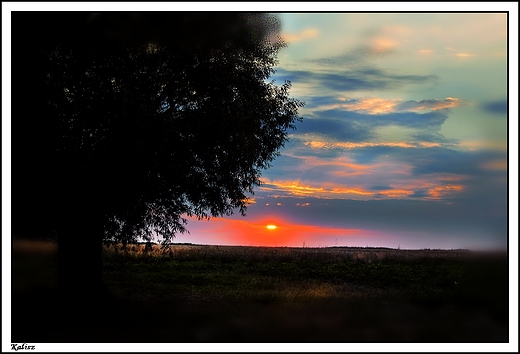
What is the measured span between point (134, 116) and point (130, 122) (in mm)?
177

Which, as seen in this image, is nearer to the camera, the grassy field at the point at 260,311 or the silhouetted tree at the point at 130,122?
the grassy field at the point at 260,311

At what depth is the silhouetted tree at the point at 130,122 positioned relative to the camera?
12.8 m

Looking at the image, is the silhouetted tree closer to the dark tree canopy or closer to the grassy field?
the dark tree canopy

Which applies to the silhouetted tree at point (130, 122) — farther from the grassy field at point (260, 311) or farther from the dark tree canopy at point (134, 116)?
the grassy field at point (260, 311)

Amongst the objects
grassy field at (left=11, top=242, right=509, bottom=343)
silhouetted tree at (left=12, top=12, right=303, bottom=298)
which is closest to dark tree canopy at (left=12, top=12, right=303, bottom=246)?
silhouetted tree at (left=12, top=12, right=303, bottom=298)

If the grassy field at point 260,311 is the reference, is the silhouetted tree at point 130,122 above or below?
above

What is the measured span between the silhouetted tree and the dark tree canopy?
0.09 feet

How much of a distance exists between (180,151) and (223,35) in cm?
330

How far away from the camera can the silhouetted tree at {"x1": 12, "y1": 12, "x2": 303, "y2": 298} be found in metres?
12.8

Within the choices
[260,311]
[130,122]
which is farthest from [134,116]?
[260,311]

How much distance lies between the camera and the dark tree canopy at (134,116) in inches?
504

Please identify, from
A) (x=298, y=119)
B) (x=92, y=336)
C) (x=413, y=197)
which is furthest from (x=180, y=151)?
(x=413, y=197)

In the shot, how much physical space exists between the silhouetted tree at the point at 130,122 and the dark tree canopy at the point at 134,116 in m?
0.03

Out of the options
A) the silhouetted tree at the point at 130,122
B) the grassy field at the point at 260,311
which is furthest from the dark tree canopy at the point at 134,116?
the grassy field at the point at 260,311
